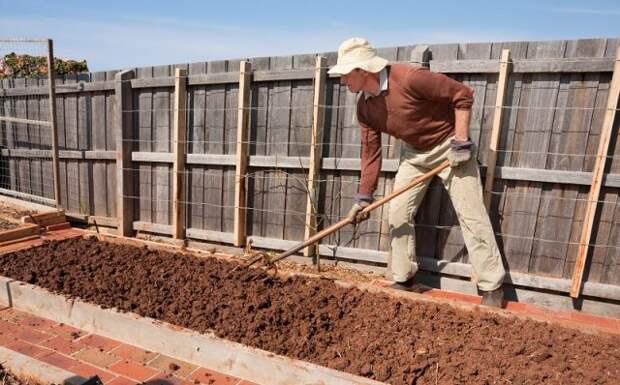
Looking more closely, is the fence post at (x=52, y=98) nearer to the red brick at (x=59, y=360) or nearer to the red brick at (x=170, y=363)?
the red brick at (x=59, y=360)

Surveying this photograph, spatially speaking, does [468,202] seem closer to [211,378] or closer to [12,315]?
[211,378]

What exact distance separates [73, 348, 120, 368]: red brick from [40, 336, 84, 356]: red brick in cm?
7

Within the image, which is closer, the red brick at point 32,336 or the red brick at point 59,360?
the red brick at point 59,360

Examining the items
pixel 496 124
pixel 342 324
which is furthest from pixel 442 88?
pixel 342 324

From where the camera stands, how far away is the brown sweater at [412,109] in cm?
304

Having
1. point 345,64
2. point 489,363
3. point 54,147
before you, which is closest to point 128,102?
point 54,147

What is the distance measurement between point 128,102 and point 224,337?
385 cm

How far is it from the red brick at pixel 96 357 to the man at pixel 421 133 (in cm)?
203

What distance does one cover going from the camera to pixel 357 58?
312 centimetres

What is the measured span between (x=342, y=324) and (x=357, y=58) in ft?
6.44

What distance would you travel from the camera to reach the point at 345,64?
314cm

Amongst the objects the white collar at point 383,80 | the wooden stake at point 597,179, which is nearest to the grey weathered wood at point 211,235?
the white collar at point 383,80

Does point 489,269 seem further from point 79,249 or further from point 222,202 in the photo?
point 79,249

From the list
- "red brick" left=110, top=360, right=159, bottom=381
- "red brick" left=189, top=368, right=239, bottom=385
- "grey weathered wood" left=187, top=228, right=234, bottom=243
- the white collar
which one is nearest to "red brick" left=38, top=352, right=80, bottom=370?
"red brick" left=110, top=360, right=159, bottom=381
